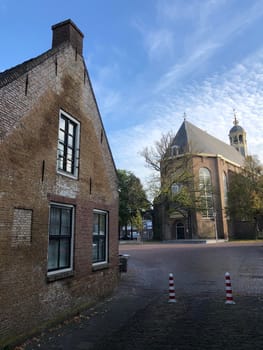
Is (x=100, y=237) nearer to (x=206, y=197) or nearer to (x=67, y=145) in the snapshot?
(x=67, y=145)

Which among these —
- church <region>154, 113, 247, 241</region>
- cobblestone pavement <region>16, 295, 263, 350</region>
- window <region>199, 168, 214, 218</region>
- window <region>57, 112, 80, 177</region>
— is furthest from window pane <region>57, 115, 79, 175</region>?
window <region>199, 168, 214, 218</region>

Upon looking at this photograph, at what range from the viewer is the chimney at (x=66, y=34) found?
9.28 metres

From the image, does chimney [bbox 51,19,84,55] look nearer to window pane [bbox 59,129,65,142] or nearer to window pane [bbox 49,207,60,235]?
window pane [bbox 59,129,65,142]

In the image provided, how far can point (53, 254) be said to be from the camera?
736 centimetres

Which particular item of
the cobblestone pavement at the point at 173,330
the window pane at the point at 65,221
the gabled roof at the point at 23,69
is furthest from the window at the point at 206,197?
the gabled roof at the point at 23,69

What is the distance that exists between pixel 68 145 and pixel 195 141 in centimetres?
4592

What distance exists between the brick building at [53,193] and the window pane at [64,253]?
28 millimetres

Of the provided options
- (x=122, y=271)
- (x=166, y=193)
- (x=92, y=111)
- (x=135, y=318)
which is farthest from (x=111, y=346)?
(x=166, y=193)

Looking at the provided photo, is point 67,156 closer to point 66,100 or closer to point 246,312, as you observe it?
point 66,100

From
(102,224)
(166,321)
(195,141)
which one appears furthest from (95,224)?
(195,141)

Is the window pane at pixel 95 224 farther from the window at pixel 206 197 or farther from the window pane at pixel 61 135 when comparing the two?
the window at pixel 206 197

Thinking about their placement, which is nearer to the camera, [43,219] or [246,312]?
[43,219]

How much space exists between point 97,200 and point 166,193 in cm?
3256

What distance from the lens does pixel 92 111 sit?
9.93 metres
